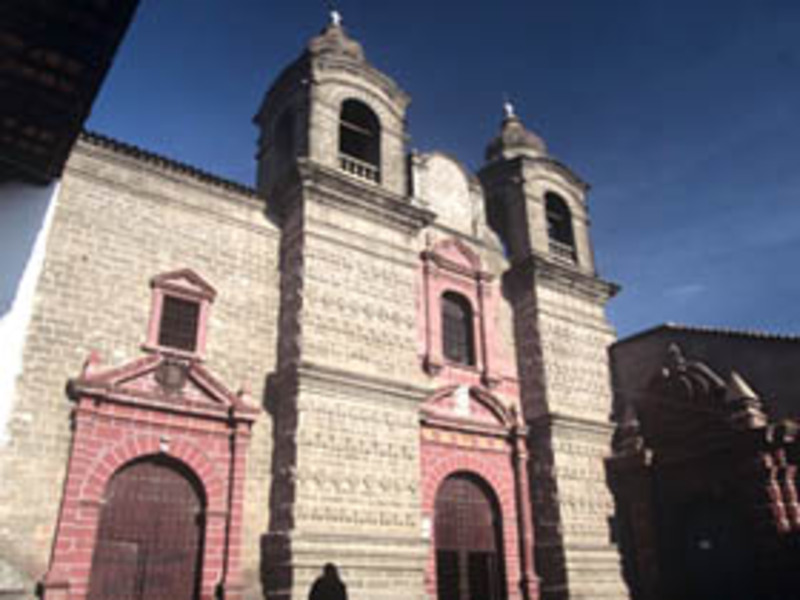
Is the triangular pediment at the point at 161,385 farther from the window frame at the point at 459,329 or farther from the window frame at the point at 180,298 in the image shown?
the window frame at the point at 459,329

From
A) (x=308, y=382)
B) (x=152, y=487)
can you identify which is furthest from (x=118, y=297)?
(x=308, y=382)

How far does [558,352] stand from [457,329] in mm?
2215

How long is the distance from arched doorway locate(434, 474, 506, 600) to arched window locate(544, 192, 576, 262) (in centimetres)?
642

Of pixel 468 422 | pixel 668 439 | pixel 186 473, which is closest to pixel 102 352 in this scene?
pixel 186 473

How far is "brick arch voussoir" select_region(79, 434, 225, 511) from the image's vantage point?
9180 millimetres

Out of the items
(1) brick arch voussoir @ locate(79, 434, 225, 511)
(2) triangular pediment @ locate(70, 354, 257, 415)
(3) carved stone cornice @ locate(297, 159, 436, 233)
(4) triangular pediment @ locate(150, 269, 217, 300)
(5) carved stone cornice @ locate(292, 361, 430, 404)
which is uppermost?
(3) carved stone cornice @ locate(297, 159, 436, 233)

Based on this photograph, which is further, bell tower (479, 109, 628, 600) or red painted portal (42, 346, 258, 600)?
bell tower (479, 109, 628, 600)

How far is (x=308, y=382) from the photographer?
35.9ft

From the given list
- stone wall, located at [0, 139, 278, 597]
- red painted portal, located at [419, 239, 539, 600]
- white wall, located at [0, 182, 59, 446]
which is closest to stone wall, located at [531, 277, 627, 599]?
red painted portal, located at [419, 239, 539, 600]

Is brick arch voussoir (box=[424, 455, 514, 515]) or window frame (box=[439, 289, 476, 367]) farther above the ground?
window frame (box=[439, 289, 476, 367])

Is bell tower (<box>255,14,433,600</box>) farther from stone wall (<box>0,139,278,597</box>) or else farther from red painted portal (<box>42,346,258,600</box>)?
red painted portal (<box>42,346,258,600</box>)

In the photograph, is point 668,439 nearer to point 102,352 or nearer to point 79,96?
point 102,352

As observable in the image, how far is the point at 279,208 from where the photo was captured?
12.9 m

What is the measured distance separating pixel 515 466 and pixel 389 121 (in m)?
7.34
